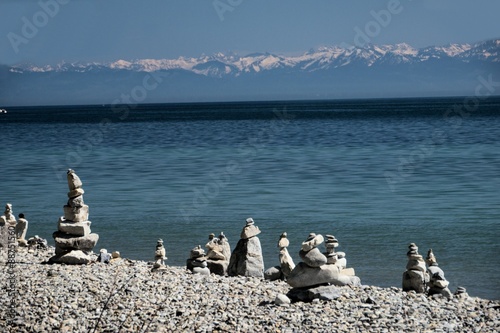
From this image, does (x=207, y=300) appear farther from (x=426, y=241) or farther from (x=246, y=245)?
(x=426, y=241)

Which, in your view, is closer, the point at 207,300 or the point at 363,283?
the point at 207,300

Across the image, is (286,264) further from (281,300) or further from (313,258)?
(281,300)

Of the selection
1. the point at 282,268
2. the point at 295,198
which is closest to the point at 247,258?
the point at 282,268

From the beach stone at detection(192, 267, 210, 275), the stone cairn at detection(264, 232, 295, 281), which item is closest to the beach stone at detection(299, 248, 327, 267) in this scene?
the stone cairn at detection(264, 232, 295, 281)

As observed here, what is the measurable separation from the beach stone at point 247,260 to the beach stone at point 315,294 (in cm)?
302

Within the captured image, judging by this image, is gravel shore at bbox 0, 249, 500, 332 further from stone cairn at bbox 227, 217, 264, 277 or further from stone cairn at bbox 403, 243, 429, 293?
stone cairn at bbox 227, 217, 264, 277

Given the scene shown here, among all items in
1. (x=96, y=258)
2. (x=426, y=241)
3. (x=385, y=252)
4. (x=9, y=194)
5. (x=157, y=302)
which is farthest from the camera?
(x=9, y=194)

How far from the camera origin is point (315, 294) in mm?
17812

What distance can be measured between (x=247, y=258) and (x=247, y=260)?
0.16 feet

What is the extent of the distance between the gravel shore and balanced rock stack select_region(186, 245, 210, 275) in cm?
71

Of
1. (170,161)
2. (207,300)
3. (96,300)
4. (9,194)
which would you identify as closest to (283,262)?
(207,300)

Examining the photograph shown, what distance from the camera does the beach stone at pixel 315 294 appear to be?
17.8 m

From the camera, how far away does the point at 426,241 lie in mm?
26828

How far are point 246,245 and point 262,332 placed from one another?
576 cm
